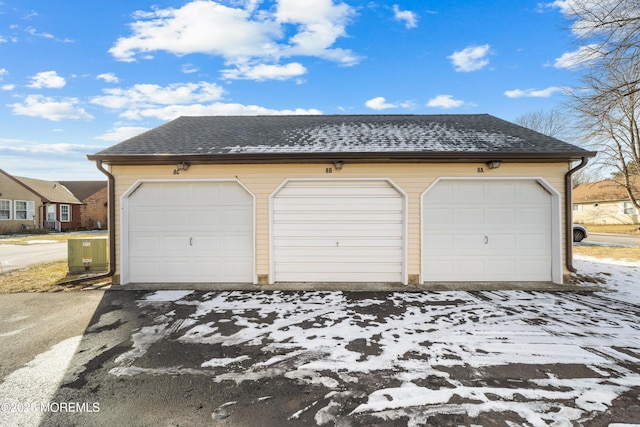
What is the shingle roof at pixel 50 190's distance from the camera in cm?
2161

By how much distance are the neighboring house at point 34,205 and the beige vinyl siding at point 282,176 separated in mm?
21174

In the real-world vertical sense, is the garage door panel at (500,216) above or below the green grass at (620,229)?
above

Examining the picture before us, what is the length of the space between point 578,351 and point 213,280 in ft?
20.5

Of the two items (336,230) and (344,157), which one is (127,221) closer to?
(336,230)

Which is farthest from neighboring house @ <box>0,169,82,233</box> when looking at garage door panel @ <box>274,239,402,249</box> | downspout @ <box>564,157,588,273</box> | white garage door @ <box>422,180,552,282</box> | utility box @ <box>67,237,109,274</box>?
downspout @ <box>564,157,588,273</box>

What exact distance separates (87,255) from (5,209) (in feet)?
Result: 65.4

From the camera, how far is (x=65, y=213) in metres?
23.2

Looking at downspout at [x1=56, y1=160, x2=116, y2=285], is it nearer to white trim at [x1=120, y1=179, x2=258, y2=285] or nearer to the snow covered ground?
white trim at [x1=120, y1=179, x2=258, y2=285]

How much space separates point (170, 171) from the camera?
6102 millimetres

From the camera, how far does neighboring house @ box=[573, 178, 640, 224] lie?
24.8 metres

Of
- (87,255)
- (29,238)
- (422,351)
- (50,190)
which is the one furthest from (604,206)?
(50,190)

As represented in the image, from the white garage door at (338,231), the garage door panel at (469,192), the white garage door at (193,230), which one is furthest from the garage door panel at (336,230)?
the garage door panel at (469,192)

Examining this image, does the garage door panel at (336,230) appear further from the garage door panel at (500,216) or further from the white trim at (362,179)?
the garage door panel at (500,216)

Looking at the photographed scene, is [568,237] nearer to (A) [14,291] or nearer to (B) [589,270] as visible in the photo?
(B) [589,270]
